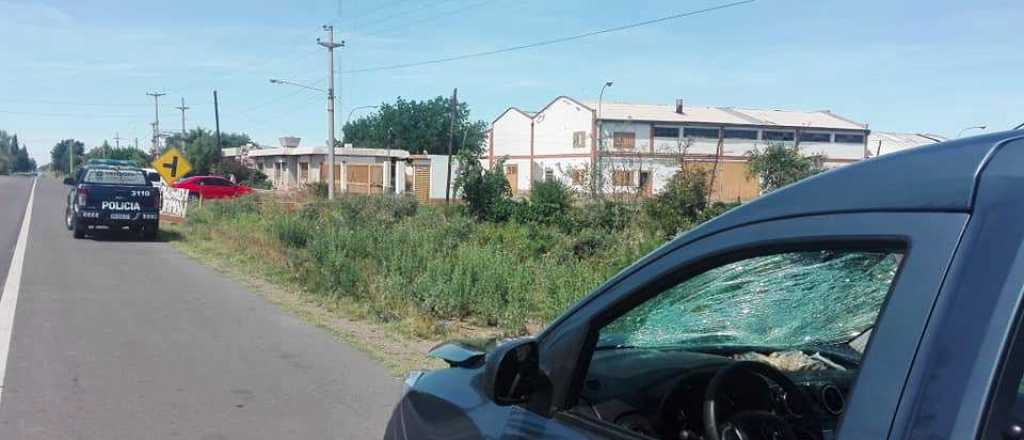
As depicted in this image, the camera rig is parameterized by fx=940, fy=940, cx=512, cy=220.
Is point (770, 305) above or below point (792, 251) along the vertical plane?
below

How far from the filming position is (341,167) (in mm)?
60688

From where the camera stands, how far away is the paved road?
673 cm

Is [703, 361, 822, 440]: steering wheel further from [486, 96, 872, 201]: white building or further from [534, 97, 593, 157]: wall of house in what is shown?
[534, 97, 593, 157]: wall of house

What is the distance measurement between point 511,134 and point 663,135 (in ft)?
56.9

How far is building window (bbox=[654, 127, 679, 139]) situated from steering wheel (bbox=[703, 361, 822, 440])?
57054 mm

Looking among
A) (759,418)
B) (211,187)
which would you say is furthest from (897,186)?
(211,187)

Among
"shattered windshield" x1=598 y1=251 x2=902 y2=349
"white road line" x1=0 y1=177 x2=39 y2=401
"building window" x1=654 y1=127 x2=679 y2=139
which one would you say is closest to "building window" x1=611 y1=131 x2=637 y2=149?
"building window" x1=654 y1=127 x2=679 y2=139

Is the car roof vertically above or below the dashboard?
above

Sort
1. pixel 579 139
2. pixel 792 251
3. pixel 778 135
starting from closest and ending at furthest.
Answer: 1. pixel 792 251
2. pixel 778 135
3. pixel 579 139

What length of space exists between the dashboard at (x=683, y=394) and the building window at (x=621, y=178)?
2805 cm

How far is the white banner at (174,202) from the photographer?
3126 cm

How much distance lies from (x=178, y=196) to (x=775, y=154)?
20108mm

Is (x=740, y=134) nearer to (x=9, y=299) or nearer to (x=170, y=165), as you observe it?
(x=170, y=165)

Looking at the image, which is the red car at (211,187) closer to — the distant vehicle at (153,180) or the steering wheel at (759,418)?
the distant vehicle at (153,180)
